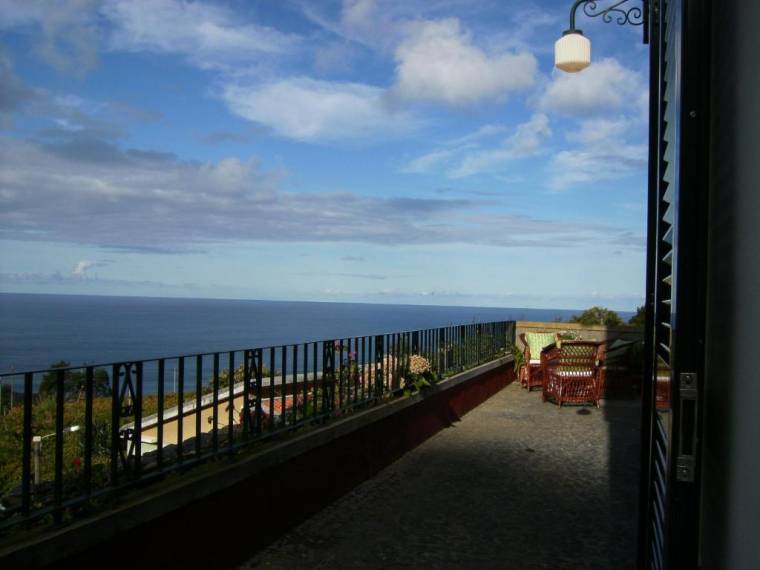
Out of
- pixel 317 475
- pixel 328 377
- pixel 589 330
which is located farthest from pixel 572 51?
pixel 589 330

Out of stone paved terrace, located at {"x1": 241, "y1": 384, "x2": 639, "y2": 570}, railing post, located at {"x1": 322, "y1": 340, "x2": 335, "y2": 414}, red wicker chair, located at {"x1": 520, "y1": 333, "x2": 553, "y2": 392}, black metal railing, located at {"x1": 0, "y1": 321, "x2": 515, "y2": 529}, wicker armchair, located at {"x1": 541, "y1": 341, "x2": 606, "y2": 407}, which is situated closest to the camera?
black metal railing, located at {"x1": 0, "y1": 321, "x2": 515, "y2": 529}

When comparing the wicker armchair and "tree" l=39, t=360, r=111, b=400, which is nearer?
"tree" l=39, t=360, r=111, b=400

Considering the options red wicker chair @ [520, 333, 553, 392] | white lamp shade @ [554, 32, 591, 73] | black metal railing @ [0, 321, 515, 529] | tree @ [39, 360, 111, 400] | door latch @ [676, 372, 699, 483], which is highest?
white lamp shade @ [554, 32, 591, 73]

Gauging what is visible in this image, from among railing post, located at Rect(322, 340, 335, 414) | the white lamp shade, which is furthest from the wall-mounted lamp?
railing post, located at Rect(322, 340, 335, 414)

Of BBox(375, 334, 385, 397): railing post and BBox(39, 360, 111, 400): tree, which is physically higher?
BBox(39, 360, 111, 400): tree

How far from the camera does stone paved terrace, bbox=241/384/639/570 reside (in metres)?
4.32

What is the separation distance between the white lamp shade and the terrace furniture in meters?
6.13

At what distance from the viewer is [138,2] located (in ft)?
38.1

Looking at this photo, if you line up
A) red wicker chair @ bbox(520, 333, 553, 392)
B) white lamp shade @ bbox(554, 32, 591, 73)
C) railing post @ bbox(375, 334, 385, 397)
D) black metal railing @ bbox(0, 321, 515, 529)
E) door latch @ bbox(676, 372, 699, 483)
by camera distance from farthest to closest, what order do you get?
1. red wicker chair @ bbox(520, 333, 553, 392)
2. white lamp shade @ bbox(554, 32, 591, 73)
3. railing post @ bbox(375, 334, 385, 397)
4. black metal railing @ bbox(0, 321, 515, 529)
5. door latch @ bbox(676, 372, 699, 483)

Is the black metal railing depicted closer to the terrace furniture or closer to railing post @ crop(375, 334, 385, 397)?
railing post @ crop(375, 334, 385, 397)

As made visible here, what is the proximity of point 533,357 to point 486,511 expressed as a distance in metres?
7.65

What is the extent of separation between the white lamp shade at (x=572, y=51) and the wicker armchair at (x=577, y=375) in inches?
192

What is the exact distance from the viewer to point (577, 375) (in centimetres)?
1070

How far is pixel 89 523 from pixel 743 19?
9.79 ft
